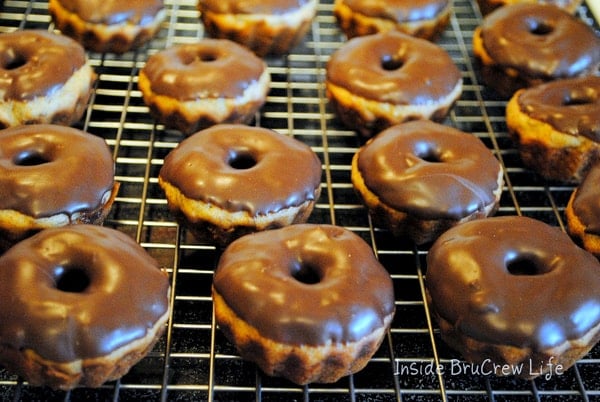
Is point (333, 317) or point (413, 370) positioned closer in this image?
point (333, 317)

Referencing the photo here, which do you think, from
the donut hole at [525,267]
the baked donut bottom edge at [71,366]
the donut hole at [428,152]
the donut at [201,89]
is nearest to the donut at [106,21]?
the donut at [201,89]

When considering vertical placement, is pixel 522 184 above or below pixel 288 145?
below

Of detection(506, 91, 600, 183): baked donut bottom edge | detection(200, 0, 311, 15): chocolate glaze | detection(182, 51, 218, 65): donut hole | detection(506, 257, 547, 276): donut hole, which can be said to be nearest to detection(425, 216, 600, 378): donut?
detection(506, 257, 547, 276): donut hole

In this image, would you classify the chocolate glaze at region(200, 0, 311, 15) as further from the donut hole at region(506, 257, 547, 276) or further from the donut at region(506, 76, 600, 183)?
the donut hole at region(506, 257, 547, 276)

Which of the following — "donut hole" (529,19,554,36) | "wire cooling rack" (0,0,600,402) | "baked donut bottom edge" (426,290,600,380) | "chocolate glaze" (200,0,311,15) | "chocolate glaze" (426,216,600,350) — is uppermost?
"chocolate glaze" (200,0,311,15)

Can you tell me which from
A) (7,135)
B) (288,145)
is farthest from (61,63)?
(288,145)

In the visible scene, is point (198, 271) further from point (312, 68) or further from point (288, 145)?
point (312, 68)
